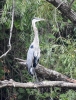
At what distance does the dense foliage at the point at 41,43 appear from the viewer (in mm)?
4000

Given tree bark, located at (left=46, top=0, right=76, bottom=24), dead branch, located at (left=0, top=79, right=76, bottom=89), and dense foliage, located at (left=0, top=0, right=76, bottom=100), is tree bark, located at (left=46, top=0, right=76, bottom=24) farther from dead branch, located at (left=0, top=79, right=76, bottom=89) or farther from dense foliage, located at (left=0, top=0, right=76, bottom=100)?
dead branch, located at (left=0, top=79, right=76, bottom=89)

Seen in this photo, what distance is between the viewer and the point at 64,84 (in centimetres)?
315

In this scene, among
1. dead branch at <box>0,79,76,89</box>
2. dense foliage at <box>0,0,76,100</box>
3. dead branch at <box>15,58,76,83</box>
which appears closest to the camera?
dead branch at <box>0,79,76,89</box>

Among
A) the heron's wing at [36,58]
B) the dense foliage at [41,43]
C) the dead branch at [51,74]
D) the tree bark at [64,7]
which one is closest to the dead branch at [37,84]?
the dead branch at [51,74]

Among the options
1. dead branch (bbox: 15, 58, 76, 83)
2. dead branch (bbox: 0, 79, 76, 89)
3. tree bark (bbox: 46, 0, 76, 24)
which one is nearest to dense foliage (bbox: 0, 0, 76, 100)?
tree bark (bbox: 46, 0, 76, 24)

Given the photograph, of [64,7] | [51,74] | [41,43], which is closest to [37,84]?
[51,74]

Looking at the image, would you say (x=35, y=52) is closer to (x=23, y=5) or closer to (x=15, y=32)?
(x=23, y=5)

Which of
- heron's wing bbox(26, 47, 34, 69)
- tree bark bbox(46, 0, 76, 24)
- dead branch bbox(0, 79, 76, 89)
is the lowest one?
dead branch bbox(0, 79, 76, 89)

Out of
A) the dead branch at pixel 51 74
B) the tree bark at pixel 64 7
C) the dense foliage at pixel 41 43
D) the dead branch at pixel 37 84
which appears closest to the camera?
the dead branch at pixel 37 84

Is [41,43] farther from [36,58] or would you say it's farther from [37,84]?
[37,84]

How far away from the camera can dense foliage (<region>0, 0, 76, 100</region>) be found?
400 cm

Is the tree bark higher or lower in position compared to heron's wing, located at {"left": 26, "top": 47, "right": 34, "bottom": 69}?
higher

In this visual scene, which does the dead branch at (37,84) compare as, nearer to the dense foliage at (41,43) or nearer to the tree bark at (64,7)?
the dense foliage at (41,43)

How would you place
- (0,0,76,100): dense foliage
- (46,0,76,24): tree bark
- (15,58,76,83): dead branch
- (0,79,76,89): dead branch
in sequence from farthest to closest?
(0,0,76,100): dense foliage < (46,0,76,24): tree bark < (15,58,76,83): dead branch < (0,79,76,89): dead branch
